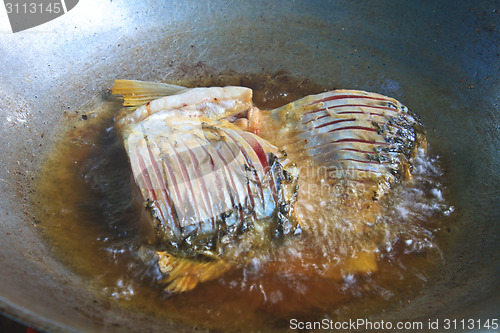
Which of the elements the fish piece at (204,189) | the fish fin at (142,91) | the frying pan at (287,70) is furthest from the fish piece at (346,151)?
the fish fin at (142,91)

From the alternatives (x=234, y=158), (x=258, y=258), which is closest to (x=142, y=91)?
(x=234, y=158)

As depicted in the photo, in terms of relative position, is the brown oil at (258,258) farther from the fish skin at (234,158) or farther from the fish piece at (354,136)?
the fish piece at (354,136)

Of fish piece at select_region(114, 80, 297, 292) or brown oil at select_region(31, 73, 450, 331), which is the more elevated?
fish piece at select_region(114, 80, 297, 292)

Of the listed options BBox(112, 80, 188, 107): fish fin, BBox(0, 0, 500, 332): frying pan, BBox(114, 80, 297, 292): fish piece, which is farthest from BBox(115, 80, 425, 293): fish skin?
BBox(0, 0, 500, 332): frying pan

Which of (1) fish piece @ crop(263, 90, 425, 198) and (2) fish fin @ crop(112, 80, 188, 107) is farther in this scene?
(2) fish fin @ crop(112, 80, 188, 107)

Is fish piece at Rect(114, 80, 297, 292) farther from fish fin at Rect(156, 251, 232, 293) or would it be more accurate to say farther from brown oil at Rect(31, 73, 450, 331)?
brown oil at Rect(31, 73, 450, 331)

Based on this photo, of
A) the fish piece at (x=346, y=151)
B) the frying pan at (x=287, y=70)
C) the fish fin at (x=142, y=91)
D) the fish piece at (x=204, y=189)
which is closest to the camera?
the fish piece at (x=204, y=189)

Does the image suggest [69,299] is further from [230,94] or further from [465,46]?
[465,46]

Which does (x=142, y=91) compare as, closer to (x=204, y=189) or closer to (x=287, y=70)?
(x=204, y=189)
